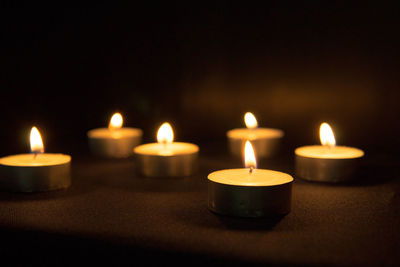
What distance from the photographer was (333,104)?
5.40ft

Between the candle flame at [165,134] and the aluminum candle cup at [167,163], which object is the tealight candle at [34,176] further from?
the candle flame at [165,134]

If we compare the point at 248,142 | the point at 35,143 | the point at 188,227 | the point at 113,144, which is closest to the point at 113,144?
the point at 113,144

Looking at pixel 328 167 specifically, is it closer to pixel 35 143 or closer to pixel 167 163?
pixel 167 163

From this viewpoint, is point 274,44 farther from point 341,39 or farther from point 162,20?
point 162,20

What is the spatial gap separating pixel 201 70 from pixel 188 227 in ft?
3.36

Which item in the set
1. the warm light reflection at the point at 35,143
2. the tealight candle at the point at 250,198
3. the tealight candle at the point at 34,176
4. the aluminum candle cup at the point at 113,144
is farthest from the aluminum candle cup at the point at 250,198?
the aluminum candle cup at the point at 113,144

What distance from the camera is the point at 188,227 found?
2.86 ft

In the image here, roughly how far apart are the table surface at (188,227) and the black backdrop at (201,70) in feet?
1.59

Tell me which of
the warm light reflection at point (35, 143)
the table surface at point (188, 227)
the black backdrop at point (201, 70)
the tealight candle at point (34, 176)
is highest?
the black backdrop at point (201, 70)

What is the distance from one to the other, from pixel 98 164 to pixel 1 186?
36cm

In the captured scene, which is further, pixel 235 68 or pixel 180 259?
pixel 235 68

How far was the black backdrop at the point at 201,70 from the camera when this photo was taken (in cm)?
158

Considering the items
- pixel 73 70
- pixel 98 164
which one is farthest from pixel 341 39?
pixel 73 70

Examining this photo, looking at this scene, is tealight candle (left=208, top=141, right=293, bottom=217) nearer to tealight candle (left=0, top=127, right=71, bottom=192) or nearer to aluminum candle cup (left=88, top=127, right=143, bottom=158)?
tealight candle (left=0, top=127, right=71, bottom=192)
